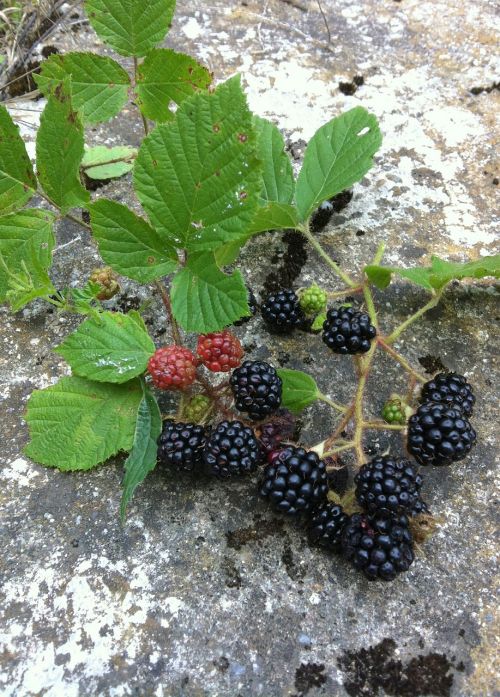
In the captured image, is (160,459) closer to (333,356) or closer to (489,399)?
(333,356)

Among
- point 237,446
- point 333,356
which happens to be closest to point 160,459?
point 237,446

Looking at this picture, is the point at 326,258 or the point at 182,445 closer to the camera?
the point at 182,445

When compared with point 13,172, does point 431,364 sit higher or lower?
lower

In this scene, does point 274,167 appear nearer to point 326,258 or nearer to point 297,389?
point 326,258

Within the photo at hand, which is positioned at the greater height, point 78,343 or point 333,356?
point 78,343

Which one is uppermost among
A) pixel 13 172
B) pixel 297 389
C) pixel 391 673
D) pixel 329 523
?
pixel 13 172

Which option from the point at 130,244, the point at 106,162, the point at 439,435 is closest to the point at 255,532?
the point at 439,435

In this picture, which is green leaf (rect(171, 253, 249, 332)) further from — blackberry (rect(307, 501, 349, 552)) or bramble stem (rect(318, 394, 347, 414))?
blackberry (rect(307, 501, 349, 552))

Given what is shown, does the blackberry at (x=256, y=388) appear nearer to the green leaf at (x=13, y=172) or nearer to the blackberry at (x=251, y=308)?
the blackberry at (x=251, y=308)
